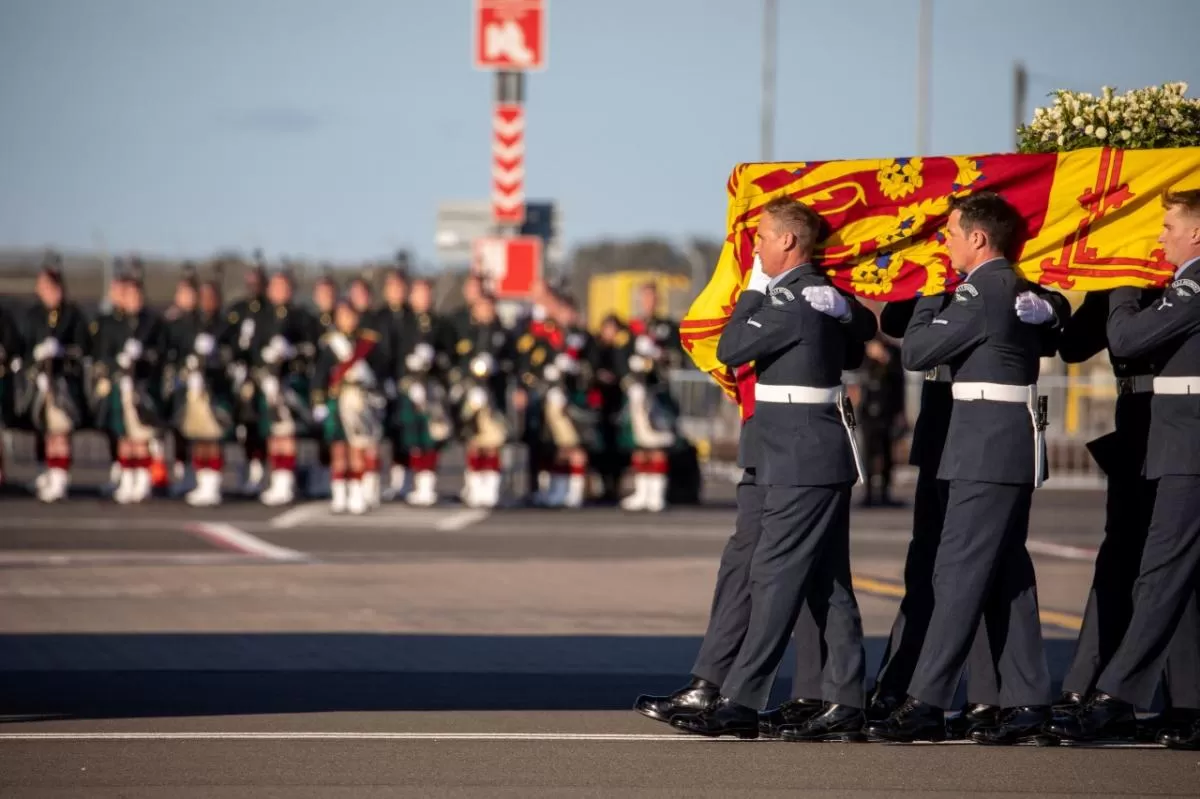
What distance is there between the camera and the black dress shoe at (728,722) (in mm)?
7711

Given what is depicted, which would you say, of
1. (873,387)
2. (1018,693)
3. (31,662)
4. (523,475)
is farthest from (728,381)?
(523,475)

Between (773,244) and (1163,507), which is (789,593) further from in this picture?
(1163,507)

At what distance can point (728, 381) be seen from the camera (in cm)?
847

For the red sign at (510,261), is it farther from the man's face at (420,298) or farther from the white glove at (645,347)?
the white glove at (645,347)

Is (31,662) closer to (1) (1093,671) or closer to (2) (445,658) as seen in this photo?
(2) (445,658)

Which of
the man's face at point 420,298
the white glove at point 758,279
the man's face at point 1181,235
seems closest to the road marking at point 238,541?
the man's face at point 420,298

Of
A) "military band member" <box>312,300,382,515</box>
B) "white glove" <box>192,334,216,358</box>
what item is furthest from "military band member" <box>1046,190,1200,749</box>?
"white glove" <box>192,334,216,358</box>

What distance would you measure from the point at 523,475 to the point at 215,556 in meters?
8.54

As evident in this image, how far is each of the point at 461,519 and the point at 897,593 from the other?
5.98 metres

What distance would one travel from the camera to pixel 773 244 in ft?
25.6

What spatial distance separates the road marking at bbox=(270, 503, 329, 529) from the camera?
57.0 feet

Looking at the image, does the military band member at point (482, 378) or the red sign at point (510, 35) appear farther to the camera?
the red sign at point (510, 35)

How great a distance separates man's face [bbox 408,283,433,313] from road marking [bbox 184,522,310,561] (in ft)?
9.67

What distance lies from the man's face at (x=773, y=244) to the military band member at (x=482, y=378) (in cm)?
1122
